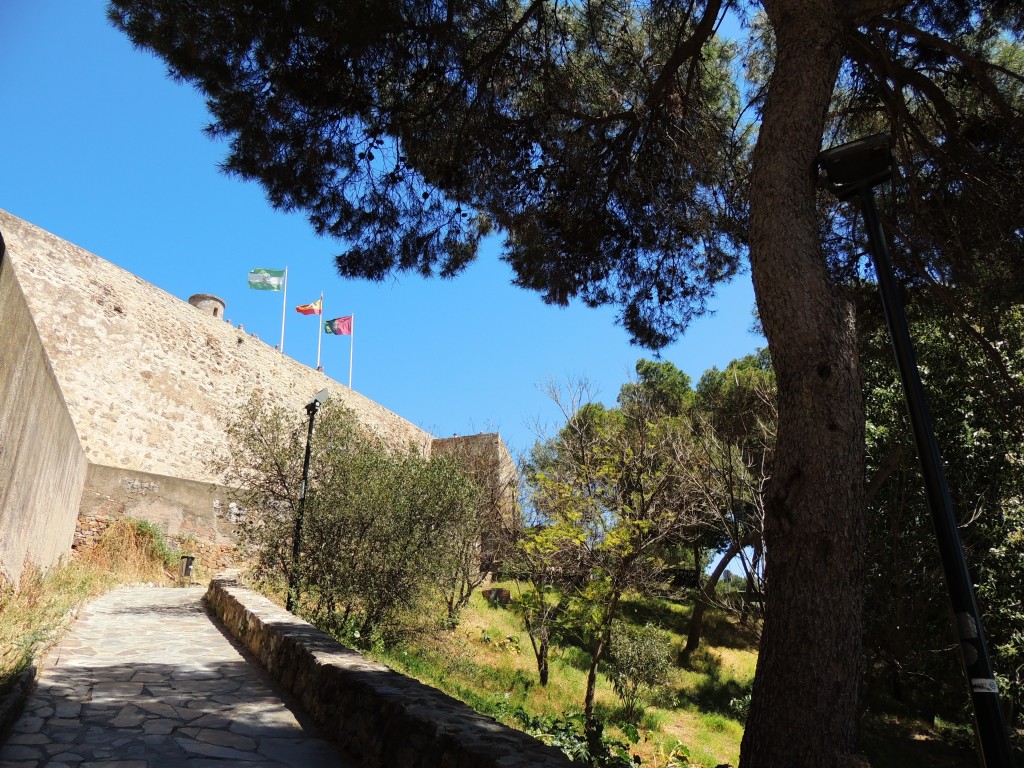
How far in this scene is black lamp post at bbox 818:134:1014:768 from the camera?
7.02 ft

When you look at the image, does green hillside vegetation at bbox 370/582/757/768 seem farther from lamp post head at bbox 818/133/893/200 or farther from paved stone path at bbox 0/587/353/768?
lamp post head at bbox 818/133/893/200

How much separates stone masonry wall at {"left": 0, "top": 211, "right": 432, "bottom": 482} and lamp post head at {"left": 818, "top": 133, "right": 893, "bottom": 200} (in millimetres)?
11234

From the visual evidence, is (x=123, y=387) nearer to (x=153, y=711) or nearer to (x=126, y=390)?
(x=126, y=390)

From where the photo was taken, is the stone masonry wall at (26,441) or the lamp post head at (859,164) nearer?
the lamp post head at (859,164)

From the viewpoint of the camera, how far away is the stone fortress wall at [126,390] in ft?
36.7

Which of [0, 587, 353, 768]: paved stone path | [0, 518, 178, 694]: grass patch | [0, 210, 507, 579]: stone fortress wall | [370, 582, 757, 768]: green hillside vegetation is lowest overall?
[370, 582, 757, 768]: green hillside vegetation

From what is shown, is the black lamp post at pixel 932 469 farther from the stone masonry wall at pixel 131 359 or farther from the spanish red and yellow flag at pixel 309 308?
the spanish red and yellow flag at pixel 309 308

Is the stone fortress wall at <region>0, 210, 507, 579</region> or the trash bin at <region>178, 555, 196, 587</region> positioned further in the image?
the trash bin at <region>178, 555, 196, 587</region>

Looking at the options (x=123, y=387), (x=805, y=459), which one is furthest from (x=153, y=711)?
(x=123, y=387)

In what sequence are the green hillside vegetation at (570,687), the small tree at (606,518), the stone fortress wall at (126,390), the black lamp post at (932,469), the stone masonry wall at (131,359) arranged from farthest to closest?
the stone masonry wall at (131,359) < the stone fortress wall at (126,390) < the small tree at (606,518) < the green hillside vegetation at (570,687) < the black lamp post at (932,469)

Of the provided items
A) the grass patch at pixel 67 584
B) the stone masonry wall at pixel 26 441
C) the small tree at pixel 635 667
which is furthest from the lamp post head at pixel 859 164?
the small tree at pixel 635 667

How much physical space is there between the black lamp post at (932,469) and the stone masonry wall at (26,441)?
4.33m

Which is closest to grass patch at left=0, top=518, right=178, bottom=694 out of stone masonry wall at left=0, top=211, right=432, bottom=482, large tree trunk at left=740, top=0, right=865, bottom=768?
stone masonry wall at left=0, top=211, right=432, bottom=482

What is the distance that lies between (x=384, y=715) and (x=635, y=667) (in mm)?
7405
